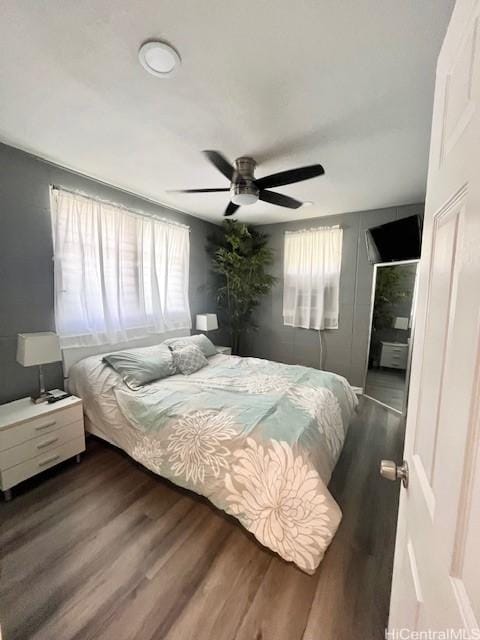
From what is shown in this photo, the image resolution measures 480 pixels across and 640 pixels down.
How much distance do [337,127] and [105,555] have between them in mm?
2974

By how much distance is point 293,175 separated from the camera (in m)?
1.88

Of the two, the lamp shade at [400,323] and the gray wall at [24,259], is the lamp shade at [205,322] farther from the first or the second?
the lamp shade at [400,323]

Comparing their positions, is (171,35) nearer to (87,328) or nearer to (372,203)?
(87,328)

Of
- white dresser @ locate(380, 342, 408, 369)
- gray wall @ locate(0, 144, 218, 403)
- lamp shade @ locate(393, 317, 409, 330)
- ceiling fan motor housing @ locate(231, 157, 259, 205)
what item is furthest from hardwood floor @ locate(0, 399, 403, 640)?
ceiling fan motor housing @ locate(231, 157, 259, 205)

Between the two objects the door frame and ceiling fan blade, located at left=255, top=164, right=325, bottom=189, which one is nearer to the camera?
ceiling fan blade, located at left=255, top=164, right=325, bottom=189

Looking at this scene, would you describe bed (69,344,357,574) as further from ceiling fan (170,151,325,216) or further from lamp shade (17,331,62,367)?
ceiling fan (170,151,325,216)

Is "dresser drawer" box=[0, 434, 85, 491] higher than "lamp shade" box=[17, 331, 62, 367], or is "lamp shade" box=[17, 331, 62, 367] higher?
"lamp shade" box=[17, 331, 62, 367]

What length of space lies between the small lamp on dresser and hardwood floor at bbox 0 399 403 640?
89 cm

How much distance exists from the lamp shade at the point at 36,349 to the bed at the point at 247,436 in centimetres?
37

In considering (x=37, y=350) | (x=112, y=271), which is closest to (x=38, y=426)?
(x=37, y=350)

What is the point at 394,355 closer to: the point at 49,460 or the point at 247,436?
the point at 247,436

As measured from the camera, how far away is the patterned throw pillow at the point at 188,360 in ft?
8.72

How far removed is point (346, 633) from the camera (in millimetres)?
1097

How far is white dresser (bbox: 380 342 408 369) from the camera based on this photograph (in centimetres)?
307
